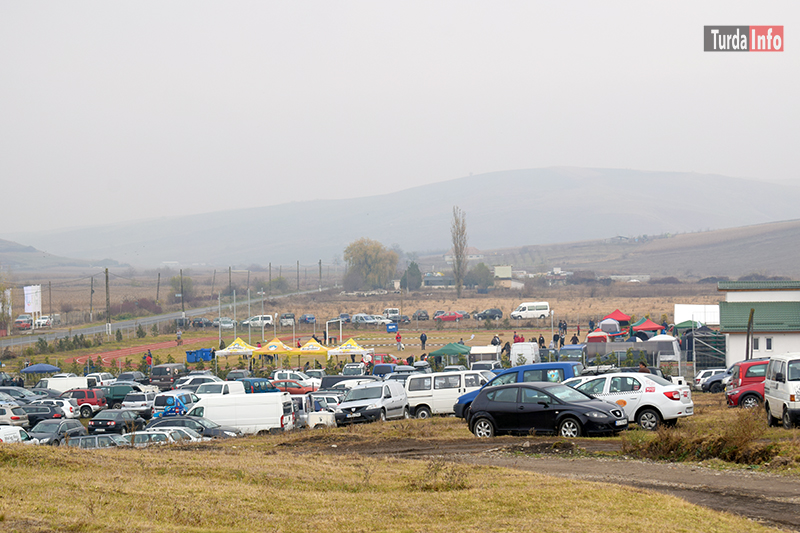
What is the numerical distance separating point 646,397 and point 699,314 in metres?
38.0

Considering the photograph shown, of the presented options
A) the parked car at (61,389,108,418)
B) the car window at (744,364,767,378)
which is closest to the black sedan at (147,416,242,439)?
the parked car at (61,389,108,418)

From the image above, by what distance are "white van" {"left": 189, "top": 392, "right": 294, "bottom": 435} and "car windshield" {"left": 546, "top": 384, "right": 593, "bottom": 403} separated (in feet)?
30.1

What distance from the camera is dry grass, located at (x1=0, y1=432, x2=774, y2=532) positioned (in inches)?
328

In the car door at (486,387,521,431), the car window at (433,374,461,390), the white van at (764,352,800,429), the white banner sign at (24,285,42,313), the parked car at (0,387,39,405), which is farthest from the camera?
the white banner sign at (24,285,42,313)

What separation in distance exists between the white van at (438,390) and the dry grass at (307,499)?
10205 mm

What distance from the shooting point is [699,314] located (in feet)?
171

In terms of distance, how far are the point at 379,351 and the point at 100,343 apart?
23671 millimetres

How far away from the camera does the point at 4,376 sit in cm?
4141

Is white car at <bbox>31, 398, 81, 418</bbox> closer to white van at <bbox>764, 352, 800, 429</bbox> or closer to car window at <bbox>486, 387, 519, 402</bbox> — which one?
car window at <bbox>486, 387, 519, 402</bbox>

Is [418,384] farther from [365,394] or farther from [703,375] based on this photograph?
[703,375]

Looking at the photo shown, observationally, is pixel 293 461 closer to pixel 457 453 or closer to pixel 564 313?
pixel 457 453

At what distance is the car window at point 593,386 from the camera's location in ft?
58.1

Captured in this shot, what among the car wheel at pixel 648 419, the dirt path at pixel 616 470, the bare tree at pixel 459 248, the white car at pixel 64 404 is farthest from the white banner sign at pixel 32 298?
the car wheel at pixel 648 419

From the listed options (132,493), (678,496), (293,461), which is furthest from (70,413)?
(678,496)
